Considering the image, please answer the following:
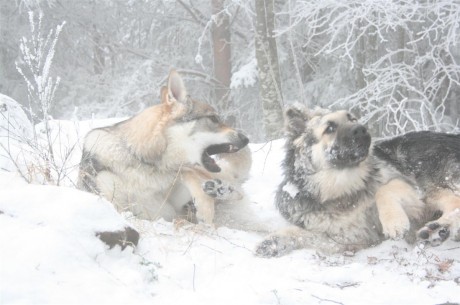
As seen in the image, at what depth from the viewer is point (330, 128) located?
4418 millimetres

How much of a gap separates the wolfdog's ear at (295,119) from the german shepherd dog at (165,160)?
52 centimetres

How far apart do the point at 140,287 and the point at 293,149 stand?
8.26 ft

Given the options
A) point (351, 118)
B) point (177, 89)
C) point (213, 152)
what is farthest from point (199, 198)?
point (351, 118)

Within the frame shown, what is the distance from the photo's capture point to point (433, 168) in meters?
4.50

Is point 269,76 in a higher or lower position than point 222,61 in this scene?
higher

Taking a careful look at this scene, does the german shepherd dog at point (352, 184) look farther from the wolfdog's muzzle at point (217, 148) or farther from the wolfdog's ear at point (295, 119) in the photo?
the wolfdog's muzzle at point (217, 148)

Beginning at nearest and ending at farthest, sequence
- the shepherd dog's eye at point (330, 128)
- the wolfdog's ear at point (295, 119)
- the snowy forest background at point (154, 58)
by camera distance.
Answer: the shepherd dog's eye at point (330, 128), the wolfdog's ear at point (295, 119), the snowy forest background at point (154, 58)

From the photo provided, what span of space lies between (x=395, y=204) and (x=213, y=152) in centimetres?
200

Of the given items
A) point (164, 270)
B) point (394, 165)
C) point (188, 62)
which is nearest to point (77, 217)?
point (164, 270)

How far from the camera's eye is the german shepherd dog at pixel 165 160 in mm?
4684

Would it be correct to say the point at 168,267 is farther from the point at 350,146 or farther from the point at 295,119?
the point at 295,119

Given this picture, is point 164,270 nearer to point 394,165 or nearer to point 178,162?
point 178,162

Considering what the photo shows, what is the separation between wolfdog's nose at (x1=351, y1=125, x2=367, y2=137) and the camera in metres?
4.03

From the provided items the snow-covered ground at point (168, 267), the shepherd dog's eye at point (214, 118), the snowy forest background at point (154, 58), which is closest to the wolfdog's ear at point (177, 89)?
the shepherd dog's eye at point (214, 118)
